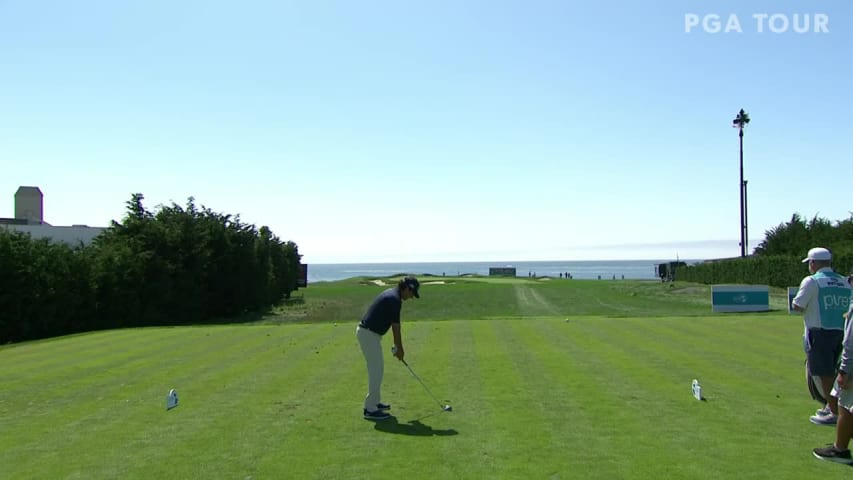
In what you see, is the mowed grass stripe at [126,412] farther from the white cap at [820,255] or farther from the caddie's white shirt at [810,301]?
the white cap at [820,255]

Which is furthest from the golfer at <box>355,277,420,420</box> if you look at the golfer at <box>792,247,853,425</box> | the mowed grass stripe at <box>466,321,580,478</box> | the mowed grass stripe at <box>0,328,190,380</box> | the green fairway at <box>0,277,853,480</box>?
the mowed grass stripe at <box>0,328,190,380</box>

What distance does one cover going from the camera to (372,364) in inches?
389

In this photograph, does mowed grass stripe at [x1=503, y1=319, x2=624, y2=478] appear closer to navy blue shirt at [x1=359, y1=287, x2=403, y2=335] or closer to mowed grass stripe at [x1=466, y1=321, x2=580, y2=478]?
mowed grass stripe at [x1=466, y1=321, x2=580, y2=478]

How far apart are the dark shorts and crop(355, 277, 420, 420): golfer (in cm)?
514

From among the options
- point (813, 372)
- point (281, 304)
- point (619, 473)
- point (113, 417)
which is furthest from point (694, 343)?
point (281, 304)

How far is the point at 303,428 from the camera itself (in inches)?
363

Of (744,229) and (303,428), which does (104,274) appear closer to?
(303,428)

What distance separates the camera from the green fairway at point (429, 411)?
24.8 feet

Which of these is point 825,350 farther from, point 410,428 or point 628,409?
point 410,428

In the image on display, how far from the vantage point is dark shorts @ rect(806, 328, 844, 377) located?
8.77 meters

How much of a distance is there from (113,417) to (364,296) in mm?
53320

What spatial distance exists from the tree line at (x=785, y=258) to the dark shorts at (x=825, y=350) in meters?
35.4

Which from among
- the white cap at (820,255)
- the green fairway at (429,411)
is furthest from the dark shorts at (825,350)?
the white cap at (820,255)

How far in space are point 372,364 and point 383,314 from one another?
72 centimetres
